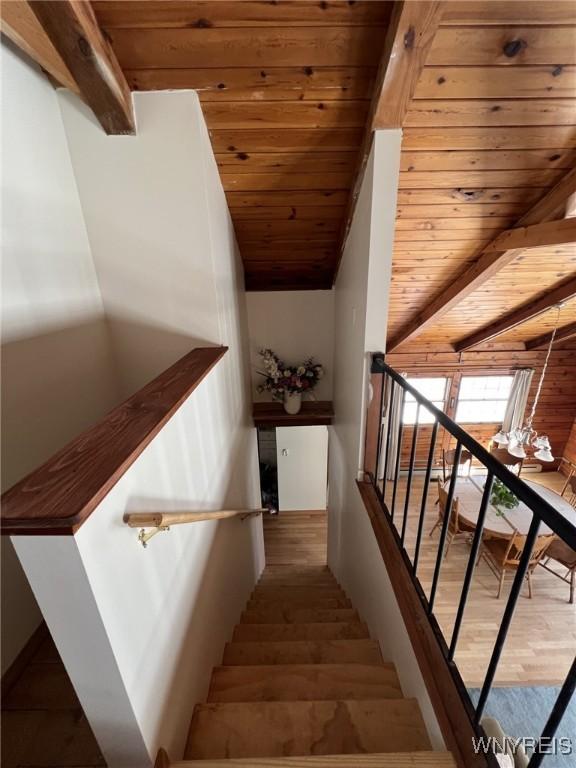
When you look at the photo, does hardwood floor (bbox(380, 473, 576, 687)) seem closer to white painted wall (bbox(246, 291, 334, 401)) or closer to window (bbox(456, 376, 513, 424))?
window (bbox(456, 376, 513, 424))

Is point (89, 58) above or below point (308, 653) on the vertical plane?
above

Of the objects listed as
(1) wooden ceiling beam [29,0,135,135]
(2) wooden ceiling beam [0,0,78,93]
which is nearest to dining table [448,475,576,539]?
(1) wooden ceiling beam [29,0,135,135]

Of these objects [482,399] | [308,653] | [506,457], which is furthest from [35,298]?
[482,399]

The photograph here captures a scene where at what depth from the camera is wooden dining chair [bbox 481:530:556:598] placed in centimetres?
304

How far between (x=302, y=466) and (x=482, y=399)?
3.27 m

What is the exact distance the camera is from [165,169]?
1550 mm

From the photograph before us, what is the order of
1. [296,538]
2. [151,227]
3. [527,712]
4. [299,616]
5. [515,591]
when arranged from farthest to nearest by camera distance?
1. [296,538]
2. [527,712]
3. [299,616]
4. [151,227]
5. [515,591]

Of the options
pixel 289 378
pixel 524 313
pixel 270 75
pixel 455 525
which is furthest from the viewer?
pixel 524 313

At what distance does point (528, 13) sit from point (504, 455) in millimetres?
5000

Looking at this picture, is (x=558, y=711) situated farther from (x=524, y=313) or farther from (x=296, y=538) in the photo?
(x=296, y=538)

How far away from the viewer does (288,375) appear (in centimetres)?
335

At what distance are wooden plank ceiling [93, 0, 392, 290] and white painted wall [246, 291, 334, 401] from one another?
1.17m

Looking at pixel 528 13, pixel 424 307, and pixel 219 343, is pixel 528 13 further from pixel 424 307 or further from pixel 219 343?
pixel 424 307

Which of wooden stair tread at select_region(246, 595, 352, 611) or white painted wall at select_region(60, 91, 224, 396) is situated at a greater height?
white painted wall at select_region(60, 91, 224, 396)
